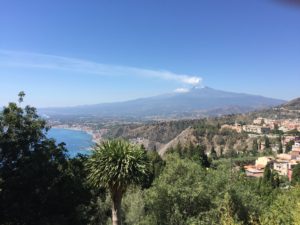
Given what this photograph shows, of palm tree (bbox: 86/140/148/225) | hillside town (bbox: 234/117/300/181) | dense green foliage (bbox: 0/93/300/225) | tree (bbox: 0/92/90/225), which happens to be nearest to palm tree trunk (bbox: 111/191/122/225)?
palm tree (bbox: 86/140/148/225)

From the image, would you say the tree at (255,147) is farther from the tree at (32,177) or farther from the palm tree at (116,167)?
the palm tree at (116,167)

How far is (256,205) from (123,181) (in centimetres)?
842

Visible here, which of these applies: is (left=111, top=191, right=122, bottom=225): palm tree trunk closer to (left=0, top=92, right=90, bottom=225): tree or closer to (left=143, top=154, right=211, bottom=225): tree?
(left=0, top=92, right=90, bottom=225): tree

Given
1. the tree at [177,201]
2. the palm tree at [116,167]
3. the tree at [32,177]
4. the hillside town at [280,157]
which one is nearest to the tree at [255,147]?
the hillside town at [280,157]

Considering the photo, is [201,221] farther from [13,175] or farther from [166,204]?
[13,175]

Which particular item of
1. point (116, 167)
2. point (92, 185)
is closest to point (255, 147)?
point (92, 185)

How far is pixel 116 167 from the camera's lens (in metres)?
14.1

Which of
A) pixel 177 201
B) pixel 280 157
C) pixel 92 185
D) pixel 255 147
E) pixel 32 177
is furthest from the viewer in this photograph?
pixel 255 147

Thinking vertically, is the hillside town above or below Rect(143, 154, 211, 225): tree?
below

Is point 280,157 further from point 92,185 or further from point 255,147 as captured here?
point 92,185

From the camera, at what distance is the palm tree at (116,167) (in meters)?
14.2

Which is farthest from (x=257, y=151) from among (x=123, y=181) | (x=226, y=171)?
(x=123, y=181)

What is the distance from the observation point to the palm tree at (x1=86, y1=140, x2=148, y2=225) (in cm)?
1419

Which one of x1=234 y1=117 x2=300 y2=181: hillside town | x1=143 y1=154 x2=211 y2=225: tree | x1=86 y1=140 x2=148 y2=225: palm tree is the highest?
x1=86 y1=140 x2=148 y2=225: palm tree
